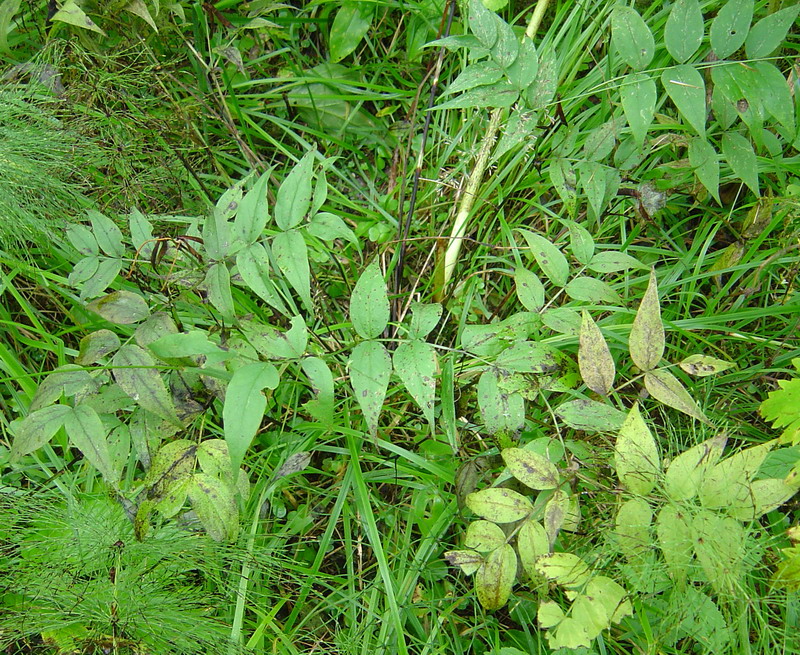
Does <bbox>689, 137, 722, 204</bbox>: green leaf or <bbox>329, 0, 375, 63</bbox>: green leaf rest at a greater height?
<bbox>329, 0, 375, 63</bbox>: green leaf

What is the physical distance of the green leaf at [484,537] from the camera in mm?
1041

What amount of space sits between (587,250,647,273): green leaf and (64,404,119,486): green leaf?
942 millimetres

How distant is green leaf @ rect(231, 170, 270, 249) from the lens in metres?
1.07

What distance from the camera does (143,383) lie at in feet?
3.48

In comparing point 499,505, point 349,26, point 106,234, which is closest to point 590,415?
point 499,505

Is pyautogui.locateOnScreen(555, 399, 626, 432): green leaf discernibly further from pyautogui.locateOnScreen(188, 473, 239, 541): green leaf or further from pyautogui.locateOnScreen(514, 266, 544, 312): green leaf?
pyautogui.locateOnScreen(188, 473, 239, 541): green leaf

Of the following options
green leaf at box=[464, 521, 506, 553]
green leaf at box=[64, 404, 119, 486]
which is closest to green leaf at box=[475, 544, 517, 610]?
green leaf at box=[464, 521, 506, 553]

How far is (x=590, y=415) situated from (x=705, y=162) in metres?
0.62

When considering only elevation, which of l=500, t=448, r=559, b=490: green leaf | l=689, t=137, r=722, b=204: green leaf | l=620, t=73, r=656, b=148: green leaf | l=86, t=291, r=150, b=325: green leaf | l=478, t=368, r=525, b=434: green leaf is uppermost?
l=620, t=73, r=656, b=148: green leaf

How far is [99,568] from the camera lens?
3.93ft

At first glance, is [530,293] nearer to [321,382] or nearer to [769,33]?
[321,382]

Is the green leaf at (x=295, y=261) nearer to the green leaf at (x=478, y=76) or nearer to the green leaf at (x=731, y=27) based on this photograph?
the green leaf at (x=478, y=76)

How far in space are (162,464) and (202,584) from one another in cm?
39

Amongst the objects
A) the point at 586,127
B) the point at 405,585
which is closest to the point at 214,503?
the point at 405,585
